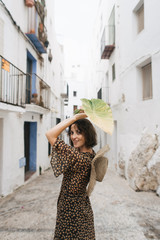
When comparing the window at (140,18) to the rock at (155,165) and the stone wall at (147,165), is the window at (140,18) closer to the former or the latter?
the stone wall at (147,165)

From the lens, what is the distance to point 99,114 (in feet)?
4.53

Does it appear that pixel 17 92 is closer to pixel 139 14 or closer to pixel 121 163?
pixel 121 163

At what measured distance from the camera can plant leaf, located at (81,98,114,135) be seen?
4.25ft

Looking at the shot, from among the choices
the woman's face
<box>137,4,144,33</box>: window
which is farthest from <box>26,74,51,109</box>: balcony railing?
the woman's face

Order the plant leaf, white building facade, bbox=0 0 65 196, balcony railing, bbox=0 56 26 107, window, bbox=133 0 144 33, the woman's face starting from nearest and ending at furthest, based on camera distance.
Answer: the plant leaf < the woman's face < balcony railing, bbox=0 56 26 107 < white building facade, bbox=0 0 65 196 < window, bbox=133 0 144 33

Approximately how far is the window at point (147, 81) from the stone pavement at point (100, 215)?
321 centimetres

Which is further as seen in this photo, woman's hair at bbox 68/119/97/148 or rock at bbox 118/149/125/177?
rock at bbox 118/149/125/177

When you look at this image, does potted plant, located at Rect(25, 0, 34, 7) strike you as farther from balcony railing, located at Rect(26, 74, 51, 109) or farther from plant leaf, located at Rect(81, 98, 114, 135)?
plant leaf, located at Rect(81, 98, 114, 135)

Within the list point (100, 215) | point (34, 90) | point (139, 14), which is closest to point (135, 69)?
point (139, 14)

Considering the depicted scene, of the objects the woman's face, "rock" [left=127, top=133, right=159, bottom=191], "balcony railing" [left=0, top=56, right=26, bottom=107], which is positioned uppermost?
"balcony railing" [left=0, top=56, right=26, bottom=107]

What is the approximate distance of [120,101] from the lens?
26.1 feet

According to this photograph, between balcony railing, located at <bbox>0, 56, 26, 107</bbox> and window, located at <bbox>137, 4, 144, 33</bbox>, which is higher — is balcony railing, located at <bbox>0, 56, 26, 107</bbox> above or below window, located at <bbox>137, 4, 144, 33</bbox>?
below

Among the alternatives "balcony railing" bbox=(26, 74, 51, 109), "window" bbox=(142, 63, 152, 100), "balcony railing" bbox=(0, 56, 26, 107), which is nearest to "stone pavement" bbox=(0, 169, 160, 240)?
"balcony railing" bbox=(0, 56, 26, 107)

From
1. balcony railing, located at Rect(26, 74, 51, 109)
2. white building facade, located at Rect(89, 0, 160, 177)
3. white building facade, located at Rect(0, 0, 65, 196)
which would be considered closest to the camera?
white building facade, located at Rect(0, 0, 65, 196)
